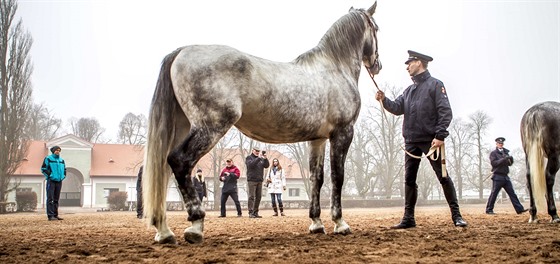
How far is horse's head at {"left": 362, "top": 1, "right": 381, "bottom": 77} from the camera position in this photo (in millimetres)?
6566

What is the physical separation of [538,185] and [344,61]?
4.31 metres

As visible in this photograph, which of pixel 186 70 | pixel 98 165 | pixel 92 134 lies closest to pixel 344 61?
pixel 186 70

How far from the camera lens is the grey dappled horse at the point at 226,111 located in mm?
4355

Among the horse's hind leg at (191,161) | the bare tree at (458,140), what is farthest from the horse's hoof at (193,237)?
the bare tree at (458,140)

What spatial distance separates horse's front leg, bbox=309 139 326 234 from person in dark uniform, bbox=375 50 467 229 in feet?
4.91

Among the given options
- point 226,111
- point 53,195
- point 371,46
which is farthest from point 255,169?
point 226,111

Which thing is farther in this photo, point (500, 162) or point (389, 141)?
point (389, 141)

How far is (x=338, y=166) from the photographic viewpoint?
5.67 metres

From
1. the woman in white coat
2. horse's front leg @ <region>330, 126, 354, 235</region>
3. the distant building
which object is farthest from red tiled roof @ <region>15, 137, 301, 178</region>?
horse's front leg @ <region>330, 126, 354, 235</region>

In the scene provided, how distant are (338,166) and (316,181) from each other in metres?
0.46

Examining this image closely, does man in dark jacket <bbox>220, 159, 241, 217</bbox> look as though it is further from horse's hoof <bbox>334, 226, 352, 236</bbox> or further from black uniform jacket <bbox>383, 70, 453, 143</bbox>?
horse's hoof <bbox>334, 226, 352, 236</bbox>

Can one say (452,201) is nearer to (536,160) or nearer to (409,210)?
(409,210)

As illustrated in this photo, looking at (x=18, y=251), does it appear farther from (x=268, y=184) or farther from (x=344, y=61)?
(x=268, y=184)

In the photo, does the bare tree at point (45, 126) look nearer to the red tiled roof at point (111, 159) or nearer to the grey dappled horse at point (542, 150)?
the red tiled roof at point (111, 159)
